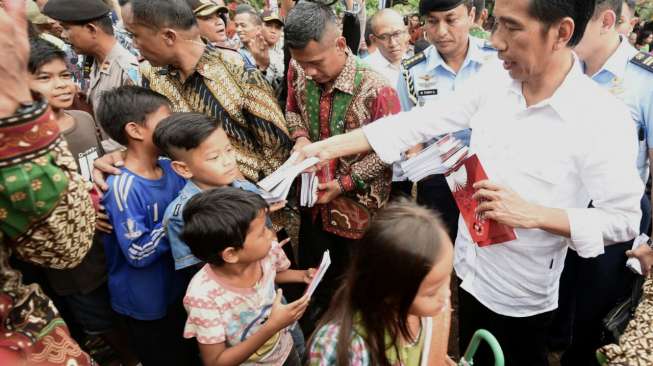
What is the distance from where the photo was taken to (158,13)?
2273 mm

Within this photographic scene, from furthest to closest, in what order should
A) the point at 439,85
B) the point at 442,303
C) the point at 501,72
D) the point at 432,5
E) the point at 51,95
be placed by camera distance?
the point at 439,85, the point at 432,5, the point at 51,95, the point at 501,72, the point at 442,303

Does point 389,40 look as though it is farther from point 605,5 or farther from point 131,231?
point 131,231

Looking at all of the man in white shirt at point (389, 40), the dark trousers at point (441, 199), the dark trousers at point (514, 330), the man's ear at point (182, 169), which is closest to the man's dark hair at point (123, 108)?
the man's ear at point (182, 169)

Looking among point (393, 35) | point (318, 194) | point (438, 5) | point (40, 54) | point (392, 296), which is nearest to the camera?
point (392, 296)

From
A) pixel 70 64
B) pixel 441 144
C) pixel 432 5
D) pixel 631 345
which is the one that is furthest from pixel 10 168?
pixel 70 64

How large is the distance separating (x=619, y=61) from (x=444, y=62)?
3.61 ft

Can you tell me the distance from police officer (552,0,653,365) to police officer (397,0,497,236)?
0.69 meters

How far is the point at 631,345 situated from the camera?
172 centimetres

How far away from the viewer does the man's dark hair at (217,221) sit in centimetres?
165

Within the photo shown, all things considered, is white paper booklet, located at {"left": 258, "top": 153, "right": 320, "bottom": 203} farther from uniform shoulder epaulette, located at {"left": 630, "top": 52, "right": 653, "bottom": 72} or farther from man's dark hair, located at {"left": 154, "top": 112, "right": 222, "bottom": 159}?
uniform shoulder epaulette, located at {"left": 630, "top": 52, "right": 653, "bottom": 72}

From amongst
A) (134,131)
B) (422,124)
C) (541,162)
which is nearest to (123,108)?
(134,131)

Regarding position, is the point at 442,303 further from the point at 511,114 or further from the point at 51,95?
the point at 51,95

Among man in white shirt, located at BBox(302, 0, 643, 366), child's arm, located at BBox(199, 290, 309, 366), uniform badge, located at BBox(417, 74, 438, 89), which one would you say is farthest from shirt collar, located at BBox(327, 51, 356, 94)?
child's arm, located at BBox(199, 290, 309, 366)

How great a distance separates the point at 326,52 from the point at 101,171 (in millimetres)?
1310
